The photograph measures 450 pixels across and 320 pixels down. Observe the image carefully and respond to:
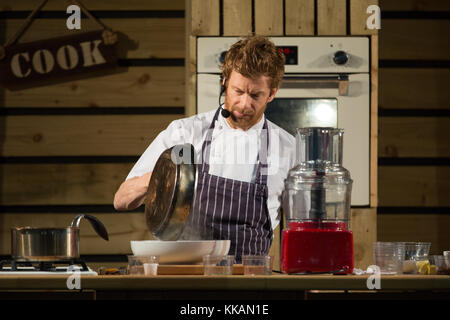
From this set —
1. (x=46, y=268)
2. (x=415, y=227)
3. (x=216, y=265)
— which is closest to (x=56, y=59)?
(x=415, y=227)

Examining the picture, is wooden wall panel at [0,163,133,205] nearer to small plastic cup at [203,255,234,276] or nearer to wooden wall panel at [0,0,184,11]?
wooden wall panel at [0,0,184,11]

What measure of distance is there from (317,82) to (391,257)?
180 centimetres

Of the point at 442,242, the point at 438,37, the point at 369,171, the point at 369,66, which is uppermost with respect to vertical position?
the point at 438,37

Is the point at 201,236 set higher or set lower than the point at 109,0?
lower

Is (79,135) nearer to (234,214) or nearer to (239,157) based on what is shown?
(239,157)

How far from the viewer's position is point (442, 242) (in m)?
4.78

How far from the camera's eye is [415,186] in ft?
15.8

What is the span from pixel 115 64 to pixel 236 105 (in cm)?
181

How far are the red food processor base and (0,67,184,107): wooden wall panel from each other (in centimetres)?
294
